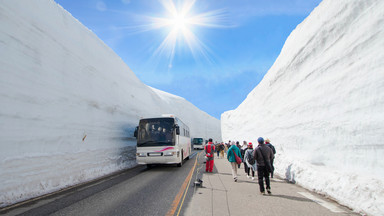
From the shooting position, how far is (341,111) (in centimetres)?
704

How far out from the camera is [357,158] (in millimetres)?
5719

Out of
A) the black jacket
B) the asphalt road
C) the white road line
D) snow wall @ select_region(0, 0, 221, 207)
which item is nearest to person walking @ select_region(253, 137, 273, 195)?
the black jacket

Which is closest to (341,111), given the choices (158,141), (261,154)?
(261,154)

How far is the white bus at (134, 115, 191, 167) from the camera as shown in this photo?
35.4 feet

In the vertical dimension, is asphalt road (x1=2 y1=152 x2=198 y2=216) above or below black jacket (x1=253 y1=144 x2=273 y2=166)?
below

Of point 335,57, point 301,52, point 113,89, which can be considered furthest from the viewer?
point 113,89

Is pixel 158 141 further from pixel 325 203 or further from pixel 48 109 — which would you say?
pixel 325 203

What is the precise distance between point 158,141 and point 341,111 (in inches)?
335

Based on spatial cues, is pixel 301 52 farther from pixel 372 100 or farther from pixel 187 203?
pixel 187 203

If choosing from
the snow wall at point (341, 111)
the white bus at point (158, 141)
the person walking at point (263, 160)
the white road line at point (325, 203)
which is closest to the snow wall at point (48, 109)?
the white bus at point (158, 141)

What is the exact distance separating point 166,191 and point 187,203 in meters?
1.41

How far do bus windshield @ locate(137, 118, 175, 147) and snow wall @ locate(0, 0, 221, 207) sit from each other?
102 inches

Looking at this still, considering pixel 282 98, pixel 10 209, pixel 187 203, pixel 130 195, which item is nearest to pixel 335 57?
pixel 282 98

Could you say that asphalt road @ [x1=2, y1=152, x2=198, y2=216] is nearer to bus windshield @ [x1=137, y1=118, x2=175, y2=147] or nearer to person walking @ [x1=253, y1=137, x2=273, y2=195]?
person walking @ [x1=253, y1=137, x2=273, y2=195]
